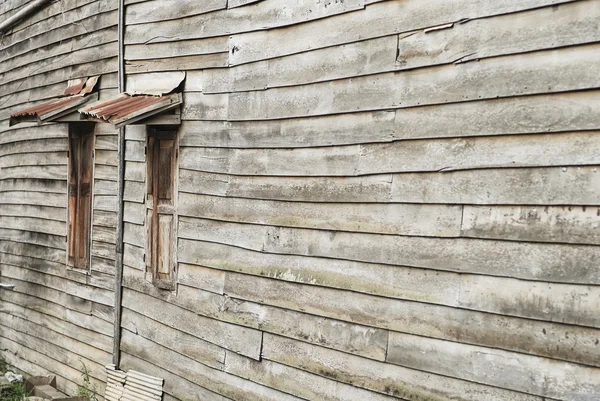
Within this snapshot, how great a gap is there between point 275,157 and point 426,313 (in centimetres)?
179

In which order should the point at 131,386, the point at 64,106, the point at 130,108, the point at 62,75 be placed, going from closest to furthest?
the point at 130,108 < the point at 131,386 < the point at 64,106 < the point at 62,75

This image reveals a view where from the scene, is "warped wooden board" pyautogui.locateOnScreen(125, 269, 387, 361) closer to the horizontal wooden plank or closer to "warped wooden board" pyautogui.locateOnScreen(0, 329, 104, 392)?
the horizontal wooden plank

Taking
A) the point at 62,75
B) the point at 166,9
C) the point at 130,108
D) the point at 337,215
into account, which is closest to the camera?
the point at 337,215

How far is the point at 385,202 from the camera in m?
5.09

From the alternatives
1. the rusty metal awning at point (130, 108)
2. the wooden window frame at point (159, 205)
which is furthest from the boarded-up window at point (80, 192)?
the rusty metal awning at point (130, 108)

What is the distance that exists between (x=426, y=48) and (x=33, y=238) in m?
6.62

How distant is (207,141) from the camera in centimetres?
686

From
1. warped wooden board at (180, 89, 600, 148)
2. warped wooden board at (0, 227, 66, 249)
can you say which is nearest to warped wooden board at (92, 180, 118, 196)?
warped wooden board at (0, 227, 66, 249)

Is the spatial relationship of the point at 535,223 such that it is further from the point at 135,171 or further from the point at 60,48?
the point at 60,48

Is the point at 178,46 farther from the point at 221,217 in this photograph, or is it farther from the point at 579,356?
the point at 579,356

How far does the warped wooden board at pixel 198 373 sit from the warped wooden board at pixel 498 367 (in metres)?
1.19

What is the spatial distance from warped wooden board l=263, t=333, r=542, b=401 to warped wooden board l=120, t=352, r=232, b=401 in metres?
0.89

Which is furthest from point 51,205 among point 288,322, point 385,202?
point 385,202

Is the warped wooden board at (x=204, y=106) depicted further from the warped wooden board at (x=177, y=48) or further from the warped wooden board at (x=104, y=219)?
the warped wooden board at (x=104, y=219)
